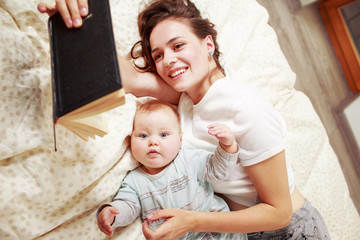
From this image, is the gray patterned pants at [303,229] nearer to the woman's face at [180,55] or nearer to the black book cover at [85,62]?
the woman's face at [180,55]

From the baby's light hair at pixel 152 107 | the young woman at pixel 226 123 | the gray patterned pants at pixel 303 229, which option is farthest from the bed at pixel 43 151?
the gray patterned pants at pixel 303 229

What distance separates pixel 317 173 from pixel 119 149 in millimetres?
1043

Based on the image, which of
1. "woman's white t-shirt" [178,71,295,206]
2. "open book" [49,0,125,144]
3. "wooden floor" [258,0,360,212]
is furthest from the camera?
"wooden floor" [258,0,360,212]

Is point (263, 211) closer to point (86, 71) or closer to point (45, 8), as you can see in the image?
point (86, 71)

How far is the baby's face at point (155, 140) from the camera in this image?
1.02 metres

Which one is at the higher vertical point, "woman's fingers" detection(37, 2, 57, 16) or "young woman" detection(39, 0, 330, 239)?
"woman's fingers" detection(37, 2, 57, 16)

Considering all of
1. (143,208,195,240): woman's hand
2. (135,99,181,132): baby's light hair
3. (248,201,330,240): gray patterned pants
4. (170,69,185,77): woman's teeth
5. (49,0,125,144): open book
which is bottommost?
(248,201,330,240): gray patterned pants

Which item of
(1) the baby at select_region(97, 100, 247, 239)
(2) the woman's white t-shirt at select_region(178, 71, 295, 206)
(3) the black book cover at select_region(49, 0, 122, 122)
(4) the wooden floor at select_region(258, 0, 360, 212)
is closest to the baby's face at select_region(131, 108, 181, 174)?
(1) the baby at select_region(97, 100, 247, 239)

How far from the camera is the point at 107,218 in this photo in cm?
86

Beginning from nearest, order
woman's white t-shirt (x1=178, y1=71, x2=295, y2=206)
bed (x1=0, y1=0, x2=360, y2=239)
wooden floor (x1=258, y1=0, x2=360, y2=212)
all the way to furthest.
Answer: bed (x1=0, y1=0, x2=360, y2=239)
woman's white t-shirt (x1=178, y1=71, x2=295, y2=206)
wooden floor (x1=258, y1=0, x2=360, y2=212)

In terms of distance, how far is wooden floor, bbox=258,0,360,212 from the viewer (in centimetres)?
212

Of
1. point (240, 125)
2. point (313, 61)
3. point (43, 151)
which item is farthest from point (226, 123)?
point (313, 61)

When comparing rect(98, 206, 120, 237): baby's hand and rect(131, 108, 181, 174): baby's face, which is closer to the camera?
rect(98, 206, 120, 237): baby's hand

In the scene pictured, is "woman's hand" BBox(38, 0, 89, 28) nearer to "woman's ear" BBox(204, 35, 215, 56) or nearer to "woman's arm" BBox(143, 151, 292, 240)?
"woman's ear" BBox(204, 35, 215, 56)
